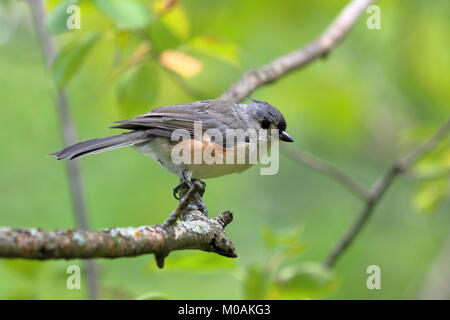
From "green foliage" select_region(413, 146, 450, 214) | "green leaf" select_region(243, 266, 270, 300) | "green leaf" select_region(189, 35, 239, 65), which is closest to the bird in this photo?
"green leaf" select_region(189, 35, 239, 65)

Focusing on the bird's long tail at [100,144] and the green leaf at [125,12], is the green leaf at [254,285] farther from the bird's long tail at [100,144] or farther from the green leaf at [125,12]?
the green leaf at [125,12]

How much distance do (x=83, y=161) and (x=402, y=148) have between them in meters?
3.10

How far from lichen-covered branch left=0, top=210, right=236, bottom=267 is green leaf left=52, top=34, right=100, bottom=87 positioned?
1279 mm

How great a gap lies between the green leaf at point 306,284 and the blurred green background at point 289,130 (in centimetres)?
142

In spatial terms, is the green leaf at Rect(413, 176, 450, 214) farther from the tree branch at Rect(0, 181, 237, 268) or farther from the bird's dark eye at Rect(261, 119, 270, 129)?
the tree branch at Rect(0, 181, 237, 268)

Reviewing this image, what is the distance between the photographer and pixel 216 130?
11.0 feet

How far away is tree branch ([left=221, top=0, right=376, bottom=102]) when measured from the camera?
131 inches

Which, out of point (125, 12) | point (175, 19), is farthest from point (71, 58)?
point (175, 19)

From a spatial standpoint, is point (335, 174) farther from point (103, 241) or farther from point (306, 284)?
point (103, 241)

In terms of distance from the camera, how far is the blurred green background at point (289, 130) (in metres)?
4.81

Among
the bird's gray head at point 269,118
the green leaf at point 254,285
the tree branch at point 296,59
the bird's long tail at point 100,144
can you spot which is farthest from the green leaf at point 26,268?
the bird's gray head at point 269,118

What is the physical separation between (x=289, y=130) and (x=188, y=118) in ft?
8.02

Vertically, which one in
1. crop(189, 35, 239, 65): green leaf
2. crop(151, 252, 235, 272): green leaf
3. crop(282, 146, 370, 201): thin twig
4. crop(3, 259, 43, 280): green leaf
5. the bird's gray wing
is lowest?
crop(151, 252, 235, 272): green leaf

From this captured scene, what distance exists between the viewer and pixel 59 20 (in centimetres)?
255
